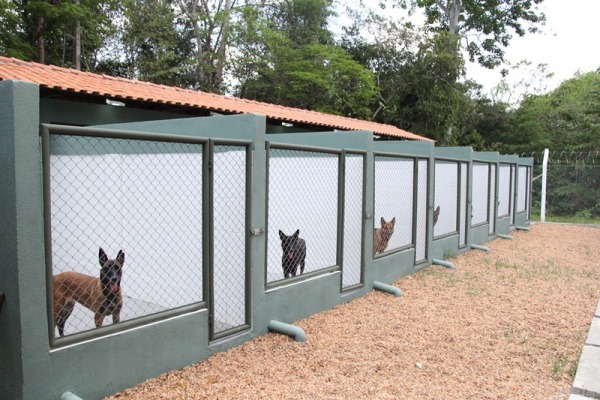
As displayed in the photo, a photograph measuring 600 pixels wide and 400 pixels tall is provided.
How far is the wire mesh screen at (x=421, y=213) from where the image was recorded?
24.6 feet

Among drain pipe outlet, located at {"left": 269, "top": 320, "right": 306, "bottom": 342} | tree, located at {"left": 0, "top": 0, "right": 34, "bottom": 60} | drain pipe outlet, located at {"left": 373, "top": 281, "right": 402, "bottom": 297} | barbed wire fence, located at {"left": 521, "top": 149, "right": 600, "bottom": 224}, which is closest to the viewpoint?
drain pipe outlet, located at {"left": 269, "top": 320, "right": 306, "bottom": 342}

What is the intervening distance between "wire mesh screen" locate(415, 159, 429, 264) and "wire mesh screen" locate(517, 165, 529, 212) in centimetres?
696

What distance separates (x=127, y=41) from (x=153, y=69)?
1.71m

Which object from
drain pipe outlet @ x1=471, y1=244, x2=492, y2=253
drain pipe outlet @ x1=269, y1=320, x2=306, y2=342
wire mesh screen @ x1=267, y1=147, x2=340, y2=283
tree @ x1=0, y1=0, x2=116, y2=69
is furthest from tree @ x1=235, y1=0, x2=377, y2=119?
drain pipe outlet @ x1=269, y1=320, x2=306, y2=342

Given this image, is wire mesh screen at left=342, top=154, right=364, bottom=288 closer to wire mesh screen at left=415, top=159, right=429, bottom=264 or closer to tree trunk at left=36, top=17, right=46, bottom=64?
wire mesh screen at left=415, top=159, right=429, bottom=264

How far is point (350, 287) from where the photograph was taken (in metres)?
5.74

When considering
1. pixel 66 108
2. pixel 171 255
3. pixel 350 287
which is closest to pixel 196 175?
pixel 171 255

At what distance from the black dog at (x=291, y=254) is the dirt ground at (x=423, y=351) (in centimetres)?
55

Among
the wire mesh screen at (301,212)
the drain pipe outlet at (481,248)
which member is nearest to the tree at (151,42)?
the drain pipe outlet at (481,248)

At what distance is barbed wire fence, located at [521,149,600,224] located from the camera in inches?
606

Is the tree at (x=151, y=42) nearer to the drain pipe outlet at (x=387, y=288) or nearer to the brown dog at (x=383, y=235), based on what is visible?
the brown dog at (x=383, y=235)

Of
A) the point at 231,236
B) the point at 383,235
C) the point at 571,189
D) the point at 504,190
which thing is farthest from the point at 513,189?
the point at 231,236

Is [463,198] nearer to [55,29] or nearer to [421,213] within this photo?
[421,213]

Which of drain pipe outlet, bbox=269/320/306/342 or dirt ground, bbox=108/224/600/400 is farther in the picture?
drain pipe outlet, bbox=269/320/306/342
